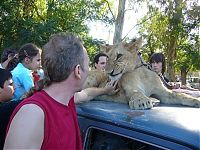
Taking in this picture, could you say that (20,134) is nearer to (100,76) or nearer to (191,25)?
(100,76)

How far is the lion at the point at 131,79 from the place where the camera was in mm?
3273

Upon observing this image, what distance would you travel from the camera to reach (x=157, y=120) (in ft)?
7.30

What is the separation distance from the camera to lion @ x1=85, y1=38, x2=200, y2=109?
3.27 m

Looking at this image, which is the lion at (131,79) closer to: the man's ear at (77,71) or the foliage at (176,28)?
the man's ear at (77,71)

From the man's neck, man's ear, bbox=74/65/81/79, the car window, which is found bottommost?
the car window

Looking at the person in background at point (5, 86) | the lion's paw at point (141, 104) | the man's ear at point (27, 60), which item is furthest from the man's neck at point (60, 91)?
the man's ear at point (27, 60)

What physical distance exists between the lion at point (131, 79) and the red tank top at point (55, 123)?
3.56 feet

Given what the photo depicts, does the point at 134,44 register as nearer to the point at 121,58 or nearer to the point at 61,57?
the point at 121,58

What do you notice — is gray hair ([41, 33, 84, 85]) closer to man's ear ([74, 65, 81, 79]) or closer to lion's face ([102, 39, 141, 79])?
man's ear ([74, 65, 81, 79])

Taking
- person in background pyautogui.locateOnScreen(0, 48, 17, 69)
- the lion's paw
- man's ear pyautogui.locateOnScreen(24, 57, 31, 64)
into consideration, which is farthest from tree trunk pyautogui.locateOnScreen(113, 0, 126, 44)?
the lion's paw

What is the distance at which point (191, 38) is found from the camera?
20844 mm

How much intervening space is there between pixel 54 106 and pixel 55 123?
9 centimetres

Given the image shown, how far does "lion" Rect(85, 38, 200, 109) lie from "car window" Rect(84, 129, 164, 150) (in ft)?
1.83

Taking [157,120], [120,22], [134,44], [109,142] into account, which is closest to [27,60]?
[134,44]
